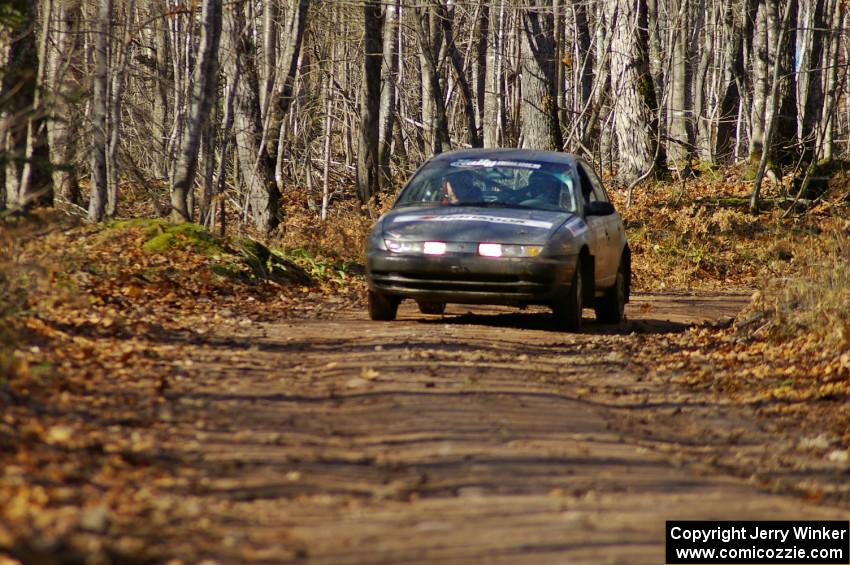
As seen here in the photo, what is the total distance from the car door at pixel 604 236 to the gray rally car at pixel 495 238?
0.10ft

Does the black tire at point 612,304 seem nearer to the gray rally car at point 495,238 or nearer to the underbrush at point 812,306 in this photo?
the gray rally car at point 495,238

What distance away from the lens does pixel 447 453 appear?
5.88 m

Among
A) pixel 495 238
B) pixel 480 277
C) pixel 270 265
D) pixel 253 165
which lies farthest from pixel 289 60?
pixel 480 277

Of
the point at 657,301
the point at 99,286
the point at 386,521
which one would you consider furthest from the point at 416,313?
the point at 386,521

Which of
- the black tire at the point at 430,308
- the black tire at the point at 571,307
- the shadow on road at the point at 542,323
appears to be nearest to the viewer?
the black tire at the point at 571,307

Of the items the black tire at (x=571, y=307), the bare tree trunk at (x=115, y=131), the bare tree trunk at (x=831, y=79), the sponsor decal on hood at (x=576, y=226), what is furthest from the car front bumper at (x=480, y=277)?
the bare tree trunk at (x=831, y=79)

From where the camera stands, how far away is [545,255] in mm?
10430

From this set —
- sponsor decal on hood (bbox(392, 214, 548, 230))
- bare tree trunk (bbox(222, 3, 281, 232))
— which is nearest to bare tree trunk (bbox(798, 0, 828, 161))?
bare tree trunk (bbox(222, 3, 281, 232))

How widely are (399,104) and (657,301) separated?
1067 inches

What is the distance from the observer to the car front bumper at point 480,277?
34.2 ft

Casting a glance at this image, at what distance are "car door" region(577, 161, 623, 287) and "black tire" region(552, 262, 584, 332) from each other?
0.61 m

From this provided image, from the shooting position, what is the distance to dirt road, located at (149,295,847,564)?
4484 mm

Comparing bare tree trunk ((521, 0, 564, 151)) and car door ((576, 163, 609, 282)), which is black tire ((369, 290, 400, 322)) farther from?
bare tree trunk ((521, 0, 564, 151))

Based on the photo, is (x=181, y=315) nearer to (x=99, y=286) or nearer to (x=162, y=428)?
(x=99, y=286)
